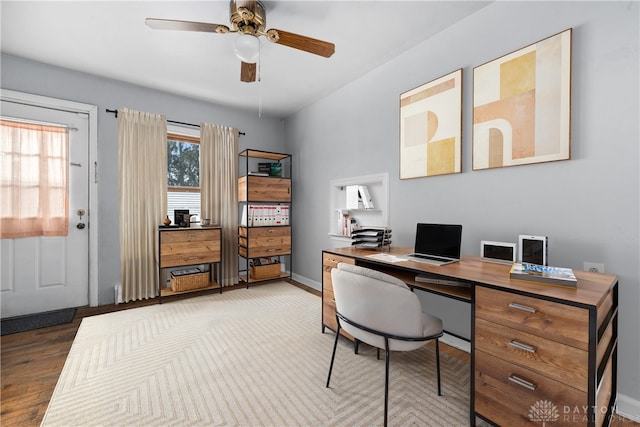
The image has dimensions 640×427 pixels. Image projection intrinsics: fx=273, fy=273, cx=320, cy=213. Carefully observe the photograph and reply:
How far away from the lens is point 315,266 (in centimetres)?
406

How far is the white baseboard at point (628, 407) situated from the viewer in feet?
5.00

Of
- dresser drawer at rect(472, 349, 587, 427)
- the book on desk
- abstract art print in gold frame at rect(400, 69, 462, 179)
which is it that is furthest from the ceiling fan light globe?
dresser drawer at rect(472, 349, 587, 427)

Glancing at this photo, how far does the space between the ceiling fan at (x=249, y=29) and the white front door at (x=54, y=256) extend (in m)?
2.25

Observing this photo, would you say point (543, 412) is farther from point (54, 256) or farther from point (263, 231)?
point (54, 256)

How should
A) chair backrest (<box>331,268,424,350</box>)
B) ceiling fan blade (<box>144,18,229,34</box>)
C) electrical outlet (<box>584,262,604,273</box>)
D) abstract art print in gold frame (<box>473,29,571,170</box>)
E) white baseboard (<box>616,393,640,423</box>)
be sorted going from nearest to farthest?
chair backrest (<box>331,268,424,350</box>), white baseboard (<box>616,393,640,423</box>), electrical outlet (<box>584,262,604,273</box>), abstract art print in gold frame (<box>473,29,571,170</box>), ceiling fan blade (<box>144,18,229,34</box>)

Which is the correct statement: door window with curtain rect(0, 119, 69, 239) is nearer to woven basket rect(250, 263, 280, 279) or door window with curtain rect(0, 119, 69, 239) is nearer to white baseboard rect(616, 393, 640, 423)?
woven basket rect(250, 263, 280, 279)

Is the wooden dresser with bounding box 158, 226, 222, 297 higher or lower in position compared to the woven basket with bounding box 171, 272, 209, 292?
higher

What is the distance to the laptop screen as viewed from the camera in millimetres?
1991

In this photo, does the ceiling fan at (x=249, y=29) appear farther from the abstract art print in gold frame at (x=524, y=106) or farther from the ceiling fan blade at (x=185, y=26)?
the abstract art print in gold frame at (x=524, y=106)

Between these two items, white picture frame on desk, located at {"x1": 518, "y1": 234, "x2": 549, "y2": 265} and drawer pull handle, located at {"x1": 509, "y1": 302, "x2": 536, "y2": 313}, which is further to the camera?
white picture frame on desk, located at {"x1": 518, "y1": 234, "x2": 549, "y2": 265}

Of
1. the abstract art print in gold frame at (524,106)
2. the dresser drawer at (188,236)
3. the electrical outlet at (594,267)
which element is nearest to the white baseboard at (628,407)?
the electrical outlet at (594,267)

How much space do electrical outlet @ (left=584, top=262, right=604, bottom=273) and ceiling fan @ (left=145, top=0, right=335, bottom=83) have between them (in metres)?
2.23

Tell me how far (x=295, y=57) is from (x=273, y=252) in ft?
8.56

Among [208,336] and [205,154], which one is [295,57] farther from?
[208,336]
